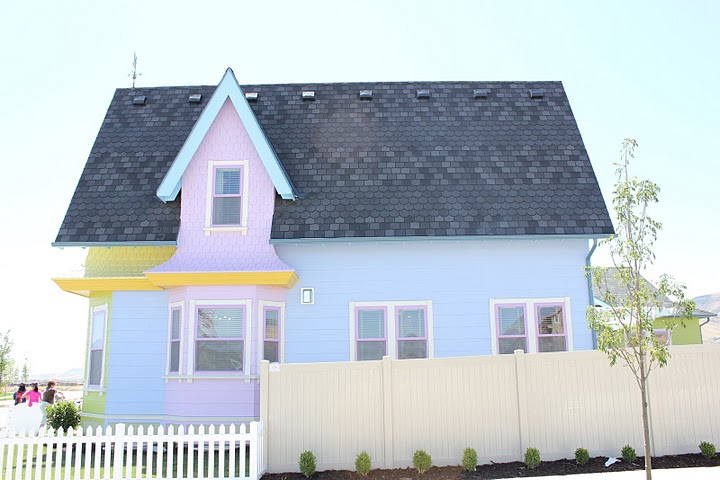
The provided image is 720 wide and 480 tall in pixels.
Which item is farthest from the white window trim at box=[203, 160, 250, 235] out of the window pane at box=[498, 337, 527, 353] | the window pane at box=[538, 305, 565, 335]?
the window pane at box=[538, 305, 565, 335]

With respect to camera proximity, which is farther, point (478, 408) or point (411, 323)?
point (411, 323)

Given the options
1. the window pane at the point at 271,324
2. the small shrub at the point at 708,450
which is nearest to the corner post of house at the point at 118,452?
the window pane at the point at 271,324

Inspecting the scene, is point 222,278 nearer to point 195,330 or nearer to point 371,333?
point 195,330

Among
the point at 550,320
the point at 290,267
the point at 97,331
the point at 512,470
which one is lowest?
the point at 512,470

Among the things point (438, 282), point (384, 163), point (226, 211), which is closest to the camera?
point (438, 282)

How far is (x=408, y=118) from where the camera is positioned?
19.3 metres

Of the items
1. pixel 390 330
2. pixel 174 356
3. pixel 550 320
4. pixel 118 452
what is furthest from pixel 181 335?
pixel 550 320

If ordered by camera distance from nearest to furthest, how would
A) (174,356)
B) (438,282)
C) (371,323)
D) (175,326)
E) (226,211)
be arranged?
(174,356)
(175,326)
(371,323)
(438,282)
(226,211)

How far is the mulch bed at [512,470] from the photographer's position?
11.4m

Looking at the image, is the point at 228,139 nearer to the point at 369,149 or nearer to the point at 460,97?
the point at 369,149

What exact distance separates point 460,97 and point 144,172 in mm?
9383

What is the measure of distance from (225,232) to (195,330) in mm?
2490

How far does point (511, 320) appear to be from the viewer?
16.1 meters

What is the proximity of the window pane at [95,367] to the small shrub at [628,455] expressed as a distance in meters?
11.9
